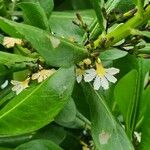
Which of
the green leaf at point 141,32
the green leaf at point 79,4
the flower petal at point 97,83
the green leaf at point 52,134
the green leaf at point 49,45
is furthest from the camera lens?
the green leaf at point 79,4

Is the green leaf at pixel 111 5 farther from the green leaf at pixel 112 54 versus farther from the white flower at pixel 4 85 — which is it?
the white flower at pixel 4 85

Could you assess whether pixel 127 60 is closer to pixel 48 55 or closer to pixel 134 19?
pixel 134 19

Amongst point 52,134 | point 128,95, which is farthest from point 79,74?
point 52,134

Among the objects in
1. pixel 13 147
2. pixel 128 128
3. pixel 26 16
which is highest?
pixel 26 16

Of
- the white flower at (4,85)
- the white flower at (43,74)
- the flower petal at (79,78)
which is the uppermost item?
the white flower at (43,74)

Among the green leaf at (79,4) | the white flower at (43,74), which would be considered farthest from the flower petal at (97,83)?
the green leaf at (79,4)

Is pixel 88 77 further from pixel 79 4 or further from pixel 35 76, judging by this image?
pixel 79 4

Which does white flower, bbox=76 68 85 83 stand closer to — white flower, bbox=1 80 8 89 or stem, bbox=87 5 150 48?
stem, bbox=87 5 150 48

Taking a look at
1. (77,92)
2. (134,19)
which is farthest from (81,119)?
(134,19)
